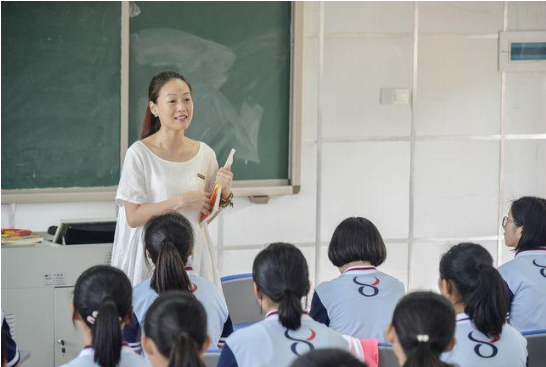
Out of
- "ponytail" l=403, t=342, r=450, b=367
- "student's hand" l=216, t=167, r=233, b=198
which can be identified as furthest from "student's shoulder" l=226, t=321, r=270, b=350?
"student's hand" l=216, t=167, r=233, b=198

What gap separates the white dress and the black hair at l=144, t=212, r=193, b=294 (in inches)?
11.5

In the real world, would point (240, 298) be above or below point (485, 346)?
below

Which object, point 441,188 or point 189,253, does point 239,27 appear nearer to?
point 441,188

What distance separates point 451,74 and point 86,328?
3.57m

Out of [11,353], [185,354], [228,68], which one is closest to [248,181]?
[228,68]

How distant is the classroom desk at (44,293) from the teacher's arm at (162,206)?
98 centimetres

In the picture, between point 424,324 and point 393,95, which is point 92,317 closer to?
point 424,324

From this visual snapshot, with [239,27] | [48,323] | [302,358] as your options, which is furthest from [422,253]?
[302,358]

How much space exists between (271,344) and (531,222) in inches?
59.0

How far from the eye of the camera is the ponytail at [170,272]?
103 inches

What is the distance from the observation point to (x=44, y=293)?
396 centimetres

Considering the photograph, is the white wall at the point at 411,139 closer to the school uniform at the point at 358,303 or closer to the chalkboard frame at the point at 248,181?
the chalkboard frame at the point at 248,181

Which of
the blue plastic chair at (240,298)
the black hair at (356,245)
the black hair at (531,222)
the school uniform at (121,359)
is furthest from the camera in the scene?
the blue plastic chair at (240,298)

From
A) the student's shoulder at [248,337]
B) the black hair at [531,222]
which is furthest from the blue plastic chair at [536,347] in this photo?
the student's shoulder at [248,337]
